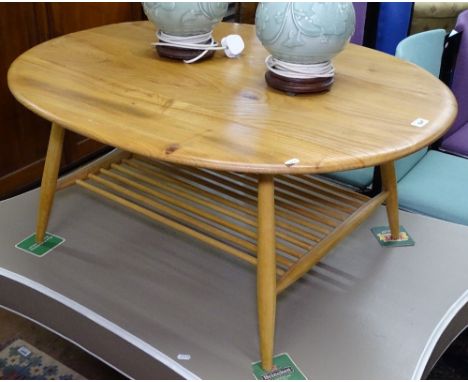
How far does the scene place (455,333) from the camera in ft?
3.35

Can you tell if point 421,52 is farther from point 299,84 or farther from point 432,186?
point 299,84

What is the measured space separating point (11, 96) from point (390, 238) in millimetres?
1035

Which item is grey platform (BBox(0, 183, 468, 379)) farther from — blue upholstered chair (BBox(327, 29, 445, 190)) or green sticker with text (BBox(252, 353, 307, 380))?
blue upholstered chair (BBox(327, 29, 445, 190))

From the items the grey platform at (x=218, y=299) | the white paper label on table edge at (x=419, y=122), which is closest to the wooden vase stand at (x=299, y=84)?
the white paper label on table edge at (x=419, y=122)

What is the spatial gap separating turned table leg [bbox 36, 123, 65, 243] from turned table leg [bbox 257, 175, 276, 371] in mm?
444

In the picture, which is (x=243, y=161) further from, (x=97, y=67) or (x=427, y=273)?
(x=427, y=273)

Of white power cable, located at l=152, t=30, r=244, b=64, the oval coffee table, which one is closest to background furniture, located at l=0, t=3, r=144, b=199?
the oval coffee table

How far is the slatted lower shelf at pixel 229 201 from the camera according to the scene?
3.41ft

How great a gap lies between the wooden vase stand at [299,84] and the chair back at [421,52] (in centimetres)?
32

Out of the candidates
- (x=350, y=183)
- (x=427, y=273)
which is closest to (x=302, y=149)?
(x=427, y=273)

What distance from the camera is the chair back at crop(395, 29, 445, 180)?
113cm

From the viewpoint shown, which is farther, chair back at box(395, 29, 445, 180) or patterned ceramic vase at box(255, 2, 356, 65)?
chair back at box(395, 29, 445, 180)

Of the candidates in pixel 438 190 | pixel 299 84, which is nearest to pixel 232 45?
pixel 299 84

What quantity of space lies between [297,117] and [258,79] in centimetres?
18
